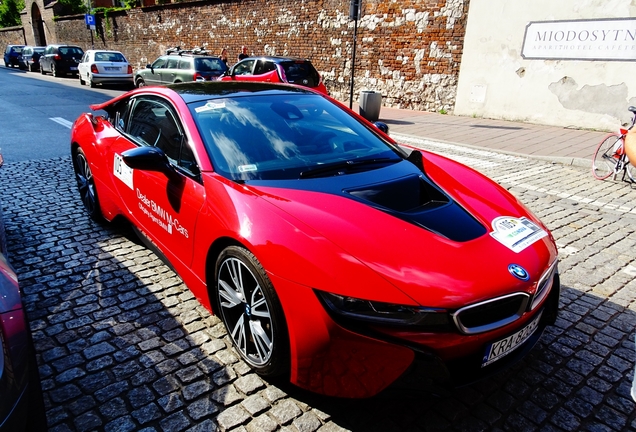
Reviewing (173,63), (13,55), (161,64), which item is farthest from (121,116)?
(13,55)

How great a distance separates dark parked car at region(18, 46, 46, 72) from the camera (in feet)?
93.1

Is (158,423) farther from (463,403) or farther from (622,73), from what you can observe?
(622,73)

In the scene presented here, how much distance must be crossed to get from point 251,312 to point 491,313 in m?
1.20

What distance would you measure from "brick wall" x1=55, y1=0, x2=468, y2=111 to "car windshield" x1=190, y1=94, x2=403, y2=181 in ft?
37.3

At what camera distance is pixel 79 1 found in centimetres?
4278

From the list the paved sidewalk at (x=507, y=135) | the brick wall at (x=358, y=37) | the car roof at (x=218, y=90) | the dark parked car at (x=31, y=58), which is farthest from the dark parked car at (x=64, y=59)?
the car roof at (x=218, y=90)

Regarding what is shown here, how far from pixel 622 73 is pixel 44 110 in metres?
14.3

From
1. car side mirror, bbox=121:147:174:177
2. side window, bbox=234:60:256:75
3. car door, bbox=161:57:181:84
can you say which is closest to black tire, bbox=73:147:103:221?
car side mirror, bbox=121:147:174:177

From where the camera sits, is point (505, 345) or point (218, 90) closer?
point (505, 345)

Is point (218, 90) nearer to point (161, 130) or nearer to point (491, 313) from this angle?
point (161, 130)

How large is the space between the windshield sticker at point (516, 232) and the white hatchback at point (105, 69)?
63.7ft

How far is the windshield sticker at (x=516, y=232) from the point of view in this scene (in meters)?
2.35

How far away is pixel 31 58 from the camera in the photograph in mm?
28641

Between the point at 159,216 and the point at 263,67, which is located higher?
the point at 263,67
